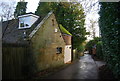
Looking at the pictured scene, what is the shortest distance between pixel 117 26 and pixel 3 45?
5998mm

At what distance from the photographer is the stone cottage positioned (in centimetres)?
661

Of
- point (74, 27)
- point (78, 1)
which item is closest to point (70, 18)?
point (74, 27)

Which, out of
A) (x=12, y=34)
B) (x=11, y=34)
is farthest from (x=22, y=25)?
(x=11, y=34)

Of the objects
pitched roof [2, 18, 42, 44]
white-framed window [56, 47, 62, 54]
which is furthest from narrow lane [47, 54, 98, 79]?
pitched roof [2, 18, 42, 44]

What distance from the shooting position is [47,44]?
10.9 m

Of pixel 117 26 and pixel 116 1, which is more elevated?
pixel 116 1

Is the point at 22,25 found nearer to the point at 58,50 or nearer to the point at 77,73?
the point at 58,50

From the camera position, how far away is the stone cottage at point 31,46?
21.7 feet

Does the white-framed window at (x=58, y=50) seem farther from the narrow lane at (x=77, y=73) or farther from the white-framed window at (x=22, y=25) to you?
the white-framed window at (x=22, y=25)

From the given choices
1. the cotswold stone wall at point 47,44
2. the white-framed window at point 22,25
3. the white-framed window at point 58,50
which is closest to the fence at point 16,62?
the cotswold stone wall at point 47,44

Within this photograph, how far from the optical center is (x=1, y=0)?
7.77 m

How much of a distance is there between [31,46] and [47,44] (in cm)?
262

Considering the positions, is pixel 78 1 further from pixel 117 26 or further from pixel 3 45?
pixel 3 45

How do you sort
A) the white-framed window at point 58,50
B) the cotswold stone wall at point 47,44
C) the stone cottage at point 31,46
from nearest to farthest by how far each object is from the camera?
the stone cottage at point 31,46, the cotswold stone wall at point 47,44, the white-framed window at point 58,50
